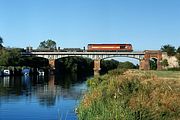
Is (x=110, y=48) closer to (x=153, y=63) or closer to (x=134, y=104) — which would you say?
(x=153, y=63)

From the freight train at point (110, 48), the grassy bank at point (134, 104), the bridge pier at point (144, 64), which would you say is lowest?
the grassy bank at point (134, 104)

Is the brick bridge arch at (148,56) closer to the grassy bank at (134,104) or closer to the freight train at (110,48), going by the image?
the freight train at (110,48)

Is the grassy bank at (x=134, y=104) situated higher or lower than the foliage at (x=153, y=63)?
lower

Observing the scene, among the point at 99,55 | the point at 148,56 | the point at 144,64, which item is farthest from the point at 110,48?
the point at 144,64

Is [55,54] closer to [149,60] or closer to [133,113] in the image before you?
[149,60]

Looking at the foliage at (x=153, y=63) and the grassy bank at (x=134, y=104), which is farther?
the foliage at (x=153, y=63)

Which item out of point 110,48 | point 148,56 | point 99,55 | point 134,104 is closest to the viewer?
point 134,104

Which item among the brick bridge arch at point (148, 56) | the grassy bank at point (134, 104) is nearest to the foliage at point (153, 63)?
the brick bridge arch at point (148, 56)

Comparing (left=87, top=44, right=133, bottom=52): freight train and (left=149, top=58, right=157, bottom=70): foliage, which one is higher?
(left=87, top=44, right=133, bottom=52): freight train

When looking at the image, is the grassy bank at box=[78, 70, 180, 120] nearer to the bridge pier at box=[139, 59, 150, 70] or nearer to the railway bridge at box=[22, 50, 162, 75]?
the bridge pier at box=[139, 59, 150, 70]

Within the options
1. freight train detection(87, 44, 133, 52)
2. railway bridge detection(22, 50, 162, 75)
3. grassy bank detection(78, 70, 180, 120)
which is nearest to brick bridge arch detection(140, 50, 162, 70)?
railway bridge detection(22, 50, 162, 75)

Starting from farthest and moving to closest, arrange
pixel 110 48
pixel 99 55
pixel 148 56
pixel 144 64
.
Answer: pixel 110 48 < pixel 99 55 < pixel 148 56 < pixel 144 64

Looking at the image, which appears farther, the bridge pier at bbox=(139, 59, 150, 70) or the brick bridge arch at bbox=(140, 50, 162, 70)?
the bridge pier at bbox=(139, 59, 150, 70)

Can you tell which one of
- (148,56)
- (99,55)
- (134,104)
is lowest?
(134,104)
